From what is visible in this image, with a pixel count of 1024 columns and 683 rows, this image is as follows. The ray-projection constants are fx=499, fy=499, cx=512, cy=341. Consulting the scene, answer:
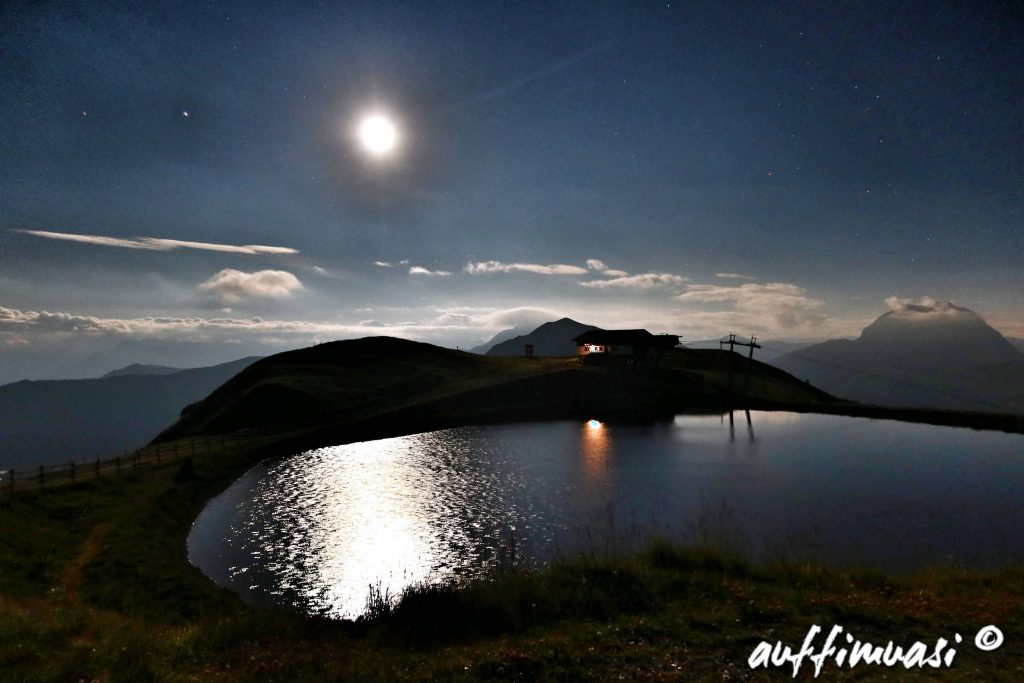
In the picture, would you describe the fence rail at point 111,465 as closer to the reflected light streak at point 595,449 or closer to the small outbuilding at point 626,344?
the reflected light streak at point 595,449

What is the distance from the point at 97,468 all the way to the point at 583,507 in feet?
140

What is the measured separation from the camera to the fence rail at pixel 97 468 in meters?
36.6

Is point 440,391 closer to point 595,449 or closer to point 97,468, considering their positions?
point 595,449

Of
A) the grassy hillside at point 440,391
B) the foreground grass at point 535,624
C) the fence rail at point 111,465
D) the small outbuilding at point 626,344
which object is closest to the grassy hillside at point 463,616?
the foreground grass at point 535,624

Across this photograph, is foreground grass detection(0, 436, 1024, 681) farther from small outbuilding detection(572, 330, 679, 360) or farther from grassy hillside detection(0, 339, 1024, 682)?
small outbuilding detection(572, 330, 679, 360)

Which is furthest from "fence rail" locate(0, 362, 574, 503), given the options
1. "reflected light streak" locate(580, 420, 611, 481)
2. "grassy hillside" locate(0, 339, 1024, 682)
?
"reflected light streak" locate(580, 420, 611, 481)

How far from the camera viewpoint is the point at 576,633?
623 inches

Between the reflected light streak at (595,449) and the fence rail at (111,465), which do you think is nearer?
the fence rail at (111,465)

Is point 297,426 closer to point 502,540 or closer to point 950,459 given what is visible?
point 502,540

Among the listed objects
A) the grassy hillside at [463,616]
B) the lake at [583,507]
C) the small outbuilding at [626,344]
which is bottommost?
the lake at [583,507]


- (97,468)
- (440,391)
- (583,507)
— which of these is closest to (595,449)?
(583,507)

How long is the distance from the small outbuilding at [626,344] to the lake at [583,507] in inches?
2161

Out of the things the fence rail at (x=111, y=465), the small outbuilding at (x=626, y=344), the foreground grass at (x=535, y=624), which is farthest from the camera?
the small outbuilding at (x=626, y=344)

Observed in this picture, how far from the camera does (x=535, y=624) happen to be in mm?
16953
